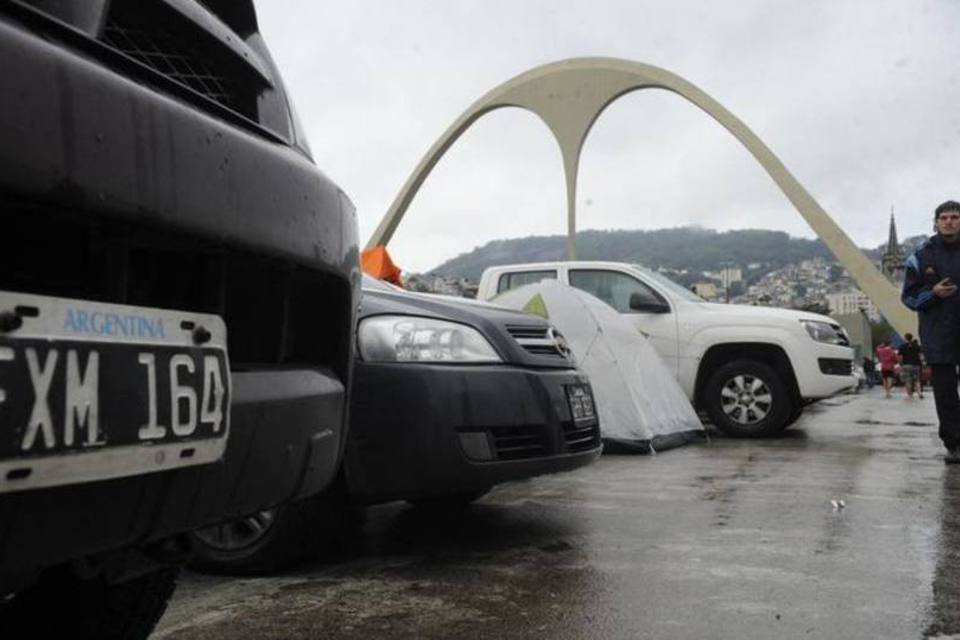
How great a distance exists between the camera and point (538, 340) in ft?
11.3

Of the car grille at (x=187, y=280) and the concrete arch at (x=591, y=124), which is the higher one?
the concrete arch at (x=591, y=124)

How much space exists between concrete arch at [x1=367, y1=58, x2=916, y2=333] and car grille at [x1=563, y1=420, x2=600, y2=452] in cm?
3811

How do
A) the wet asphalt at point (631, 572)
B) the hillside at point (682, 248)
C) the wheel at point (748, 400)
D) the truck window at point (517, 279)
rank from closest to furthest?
the wet asphalt at point (631, 572)
the wheel at point (748, 400)
the truck window at point (517, 279)
the hillside at point (682, 248)

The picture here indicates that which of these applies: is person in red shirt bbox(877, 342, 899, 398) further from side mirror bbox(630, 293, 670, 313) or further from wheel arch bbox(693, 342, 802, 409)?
side mirror bbox(630, 293, 670, 313)

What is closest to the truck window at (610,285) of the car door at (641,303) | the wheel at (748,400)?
the car door at (641,303)

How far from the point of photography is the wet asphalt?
93.2 inches

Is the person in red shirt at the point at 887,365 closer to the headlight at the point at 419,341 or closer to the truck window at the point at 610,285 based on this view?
the truck window at the point at 610,285

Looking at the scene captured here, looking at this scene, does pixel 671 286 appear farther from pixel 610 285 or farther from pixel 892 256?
pixel 892 256

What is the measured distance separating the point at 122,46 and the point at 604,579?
2.14 metres

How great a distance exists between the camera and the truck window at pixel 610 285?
8633 millimetres

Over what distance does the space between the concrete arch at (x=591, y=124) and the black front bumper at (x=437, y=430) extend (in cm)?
3874

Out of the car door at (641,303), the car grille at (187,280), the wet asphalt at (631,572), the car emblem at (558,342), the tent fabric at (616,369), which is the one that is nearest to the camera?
the car grille at (187,280)

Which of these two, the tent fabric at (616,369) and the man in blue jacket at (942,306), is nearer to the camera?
the man in blue jacket at (942,306)

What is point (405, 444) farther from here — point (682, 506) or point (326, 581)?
point (682, 506)
